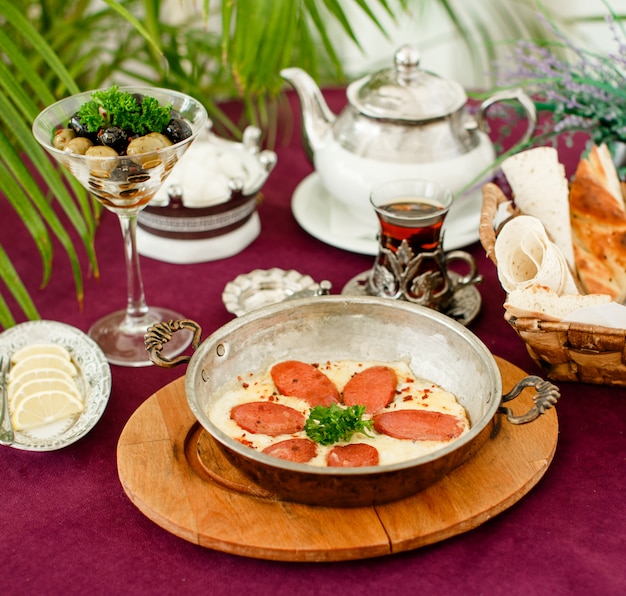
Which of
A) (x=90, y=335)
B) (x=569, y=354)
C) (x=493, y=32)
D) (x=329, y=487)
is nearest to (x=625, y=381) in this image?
(x=569, y=354)

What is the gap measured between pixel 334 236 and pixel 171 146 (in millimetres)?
547

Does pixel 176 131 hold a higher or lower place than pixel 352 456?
higher

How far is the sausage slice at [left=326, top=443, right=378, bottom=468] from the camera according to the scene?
100cm

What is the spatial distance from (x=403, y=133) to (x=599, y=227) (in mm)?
410

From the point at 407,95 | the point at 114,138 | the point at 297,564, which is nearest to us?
the point at 297,564

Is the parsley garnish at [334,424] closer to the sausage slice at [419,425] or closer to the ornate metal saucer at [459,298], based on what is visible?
the sausage slice at [419,425]

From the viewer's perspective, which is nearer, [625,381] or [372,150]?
[625,381]

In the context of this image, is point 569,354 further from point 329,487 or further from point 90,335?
point 90,335

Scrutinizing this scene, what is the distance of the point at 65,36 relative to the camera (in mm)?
2312

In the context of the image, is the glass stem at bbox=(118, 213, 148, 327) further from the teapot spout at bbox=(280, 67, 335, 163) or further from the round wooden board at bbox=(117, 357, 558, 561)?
the teapot spout at bbox=(280, 67, 335, 163)

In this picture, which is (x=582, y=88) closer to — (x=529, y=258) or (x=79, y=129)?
(x=529, y=258)

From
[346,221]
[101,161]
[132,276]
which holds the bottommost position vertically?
[346,221]

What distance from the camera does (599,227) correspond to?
4.60ft

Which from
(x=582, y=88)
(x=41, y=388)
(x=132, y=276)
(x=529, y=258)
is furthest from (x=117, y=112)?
(x=582, y=88)
